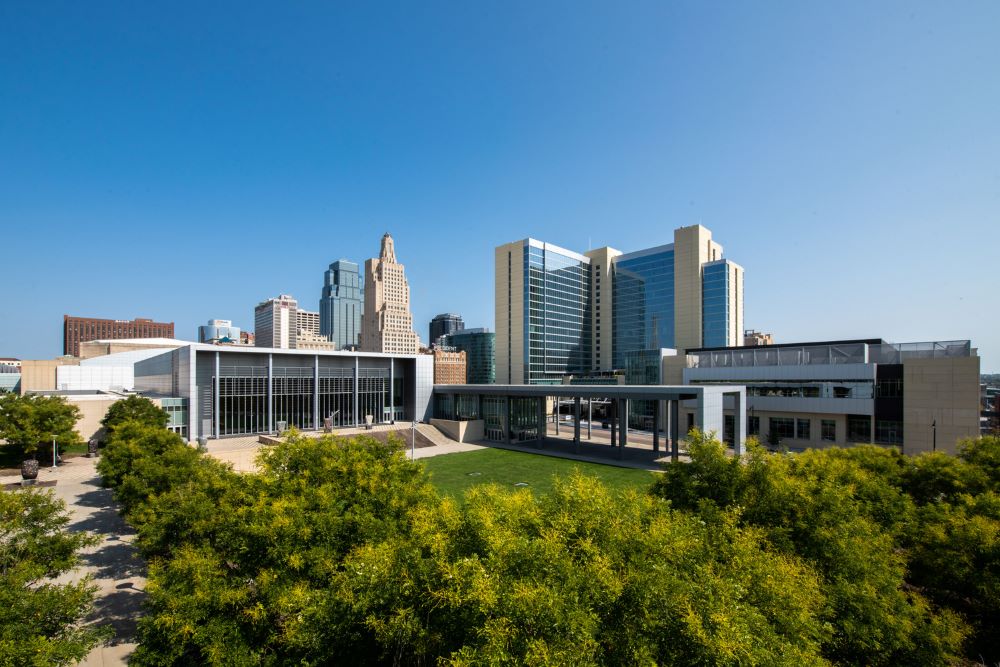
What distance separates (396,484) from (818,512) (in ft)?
42.6

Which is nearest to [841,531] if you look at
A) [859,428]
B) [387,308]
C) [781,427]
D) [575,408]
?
[575,408]

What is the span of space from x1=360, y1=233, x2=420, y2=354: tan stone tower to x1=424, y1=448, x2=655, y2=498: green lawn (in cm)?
11363

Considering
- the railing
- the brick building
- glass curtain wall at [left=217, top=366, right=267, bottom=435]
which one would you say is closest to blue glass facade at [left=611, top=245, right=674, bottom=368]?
the railing

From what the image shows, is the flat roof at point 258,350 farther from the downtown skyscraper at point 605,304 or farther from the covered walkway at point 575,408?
the downtown skyscraper at point 605,304

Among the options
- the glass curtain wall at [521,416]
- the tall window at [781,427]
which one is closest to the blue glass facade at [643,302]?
the tall window at [781,427]

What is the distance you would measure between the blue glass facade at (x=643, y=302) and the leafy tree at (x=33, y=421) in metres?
72.5

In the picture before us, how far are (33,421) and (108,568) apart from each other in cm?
2402

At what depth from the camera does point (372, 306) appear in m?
151

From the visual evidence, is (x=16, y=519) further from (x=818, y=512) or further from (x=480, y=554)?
(x=818, y=512)

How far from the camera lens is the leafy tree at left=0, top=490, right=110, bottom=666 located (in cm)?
821

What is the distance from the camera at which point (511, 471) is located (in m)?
33.7

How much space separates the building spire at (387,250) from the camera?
156 metres

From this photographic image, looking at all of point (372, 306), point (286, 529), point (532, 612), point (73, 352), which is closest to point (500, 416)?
point (286, 529)

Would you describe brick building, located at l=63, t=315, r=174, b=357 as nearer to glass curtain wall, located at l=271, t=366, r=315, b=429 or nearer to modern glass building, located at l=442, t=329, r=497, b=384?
modern glass building, located at l=442, t=329, r=497, b=384
